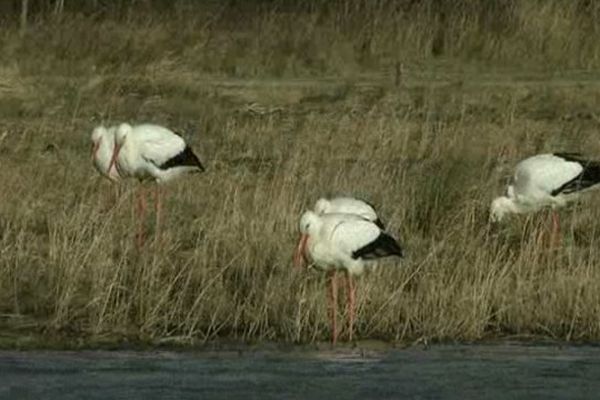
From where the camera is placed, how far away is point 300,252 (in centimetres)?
1248

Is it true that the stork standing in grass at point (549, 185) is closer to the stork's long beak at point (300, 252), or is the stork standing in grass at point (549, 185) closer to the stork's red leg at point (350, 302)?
the stork's long beak at point (300, 252)

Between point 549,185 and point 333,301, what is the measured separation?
4.14 meters

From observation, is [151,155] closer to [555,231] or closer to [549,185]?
[549,185]

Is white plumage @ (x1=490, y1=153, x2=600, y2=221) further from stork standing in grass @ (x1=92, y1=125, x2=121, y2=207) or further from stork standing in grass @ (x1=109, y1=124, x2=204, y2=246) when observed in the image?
stork standing in grass @ (x1=92, y1=125, x2=121, y2=207)

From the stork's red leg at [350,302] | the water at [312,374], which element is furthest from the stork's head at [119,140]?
the water at [312,374]

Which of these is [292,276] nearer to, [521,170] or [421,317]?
[421,317]

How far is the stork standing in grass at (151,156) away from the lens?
17.4 metres

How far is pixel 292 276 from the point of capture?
41.4 feet

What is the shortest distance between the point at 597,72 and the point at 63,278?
16.6m

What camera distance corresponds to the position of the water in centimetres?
1003

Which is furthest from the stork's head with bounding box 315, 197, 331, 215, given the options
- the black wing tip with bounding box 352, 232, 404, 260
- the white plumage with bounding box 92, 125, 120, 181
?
the white plumage with bounding box 92, 125, 120, 181

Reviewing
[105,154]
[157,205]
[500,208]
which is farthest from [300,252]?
[105,154]

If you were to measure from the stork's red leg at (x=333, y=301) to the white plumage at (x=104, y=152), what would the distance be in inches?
207

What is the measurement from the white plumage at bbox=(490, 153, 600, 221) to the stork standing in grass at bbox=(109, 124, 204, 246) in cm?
290
